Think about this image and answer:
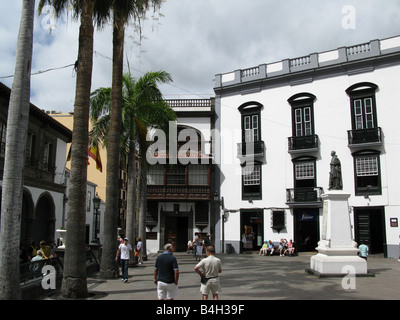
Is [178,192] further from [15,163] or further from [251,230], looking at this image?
[15,163]

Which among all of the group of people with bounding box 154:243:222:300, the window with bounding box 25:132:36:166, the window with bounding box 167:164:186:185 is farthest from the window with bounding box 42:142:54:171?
the group of people with bounding box 154:243:222:300

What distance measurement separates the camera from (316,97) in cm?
2689

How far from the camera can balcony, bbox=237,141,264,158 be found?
92.6ft

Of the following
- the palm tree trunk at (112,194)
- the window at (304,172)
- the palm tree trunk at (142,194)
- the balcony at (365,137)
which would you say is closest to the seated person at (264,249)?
the window at (304,172)

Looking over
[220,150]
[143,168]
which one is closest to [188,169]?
[220,150]

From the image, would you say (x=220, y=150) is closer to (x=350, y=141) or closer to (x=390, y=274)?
(x=350, y=141)

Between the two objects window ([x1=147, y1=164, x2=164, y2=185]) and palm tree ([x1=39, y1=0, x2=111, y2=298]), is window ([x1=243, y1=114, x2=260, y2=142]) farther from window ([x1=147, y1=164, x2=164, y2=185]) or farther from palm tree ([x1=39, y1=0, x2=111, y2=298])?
palm tree ([x1=39, y1=0, x2=111, y2=298])

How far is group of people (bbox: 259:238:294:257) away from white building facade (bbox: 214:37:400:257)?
2.76 ft

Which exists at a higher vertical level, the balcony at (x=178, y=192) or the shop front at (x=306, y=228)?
the balcony at (x=178, y=192)

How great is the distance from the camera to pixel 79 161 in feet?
34.7

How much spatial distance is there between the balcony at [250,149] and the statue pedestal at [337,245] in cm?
1324

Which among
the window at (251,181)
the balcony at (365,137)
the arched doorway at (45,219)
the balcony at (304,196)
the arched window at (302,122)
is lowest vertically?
the arched doorway at (45,219)

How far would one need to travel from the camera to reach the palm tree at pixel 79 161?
10.1 meters

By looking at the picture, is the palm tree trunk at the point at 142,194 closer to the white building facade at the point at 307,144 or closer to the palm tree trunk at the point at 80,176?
the white building facade at the point at 307,144
